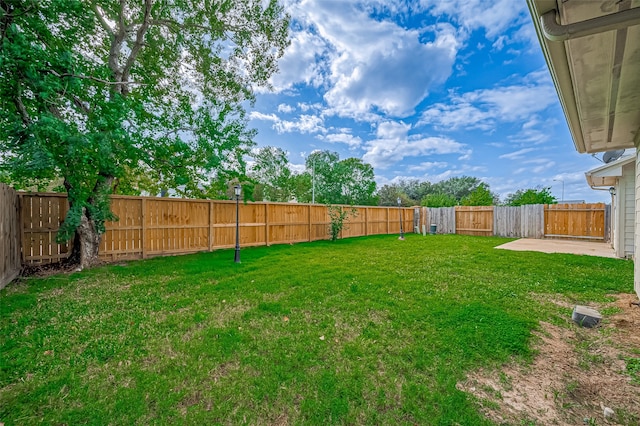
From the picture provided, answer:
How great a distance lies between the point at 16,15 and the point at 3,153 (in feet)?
7.67

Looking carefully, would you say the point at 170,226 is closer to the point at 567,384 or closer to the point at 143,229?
the point at 143,229

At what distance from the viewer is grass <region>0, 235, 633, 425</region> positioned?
1703mm

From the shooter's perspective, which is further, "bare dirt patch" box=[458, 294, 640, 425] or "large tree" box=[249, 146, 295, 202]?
"large tree" box=[249, 146, 295, 202]

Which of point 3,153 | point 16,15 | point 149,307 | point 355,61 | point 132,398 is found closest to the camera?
point 132,398

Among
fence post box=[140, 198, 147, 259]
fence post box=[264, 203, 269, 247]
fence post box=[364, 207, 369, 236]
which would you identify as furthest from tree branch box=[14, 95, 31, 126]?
fence post box=[364, 207, 369, 236]

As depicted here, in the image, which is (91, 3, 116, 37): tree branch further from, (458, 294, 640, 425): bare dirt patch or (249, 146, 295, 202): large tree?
(249, 146, 295, 202): large tree

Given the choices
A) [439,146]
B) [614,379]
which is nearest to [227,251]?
[614,379]

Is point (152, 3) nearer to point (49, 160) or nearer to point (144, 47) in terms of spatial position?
point (144, 47)

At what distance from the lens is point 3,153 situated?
4477mm

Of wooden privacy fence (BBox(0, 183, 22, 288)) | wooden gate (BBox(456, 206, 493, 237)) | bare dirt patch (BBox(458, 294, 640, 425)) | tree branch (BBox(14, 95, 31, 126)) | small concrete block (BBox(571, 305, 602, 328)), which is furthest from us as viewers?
wooden gate (BBox(456, 206, 493, 237))

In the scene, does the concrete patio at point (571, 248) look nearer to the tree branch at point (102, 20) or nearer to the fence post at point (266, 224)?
the fence post at point (266, 224)

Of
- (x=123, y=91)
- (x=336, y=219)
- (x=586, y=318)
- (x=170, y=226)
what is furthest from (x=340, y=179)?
(x=586, y=318)

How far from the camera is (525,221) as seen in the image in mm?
12320

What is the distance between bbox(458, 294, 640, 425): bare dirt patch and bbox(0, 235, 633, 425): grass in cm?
15
